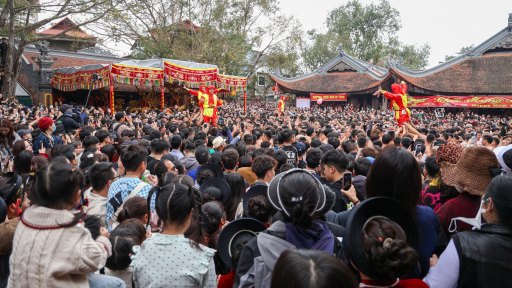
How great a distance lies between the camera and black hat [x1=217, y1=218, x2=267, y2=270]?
2148 mm

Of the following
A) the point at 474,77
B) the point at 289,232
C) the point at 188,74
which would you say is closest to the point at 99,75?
the point at 188,74

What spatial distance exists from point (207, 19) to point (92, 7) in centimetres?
1327

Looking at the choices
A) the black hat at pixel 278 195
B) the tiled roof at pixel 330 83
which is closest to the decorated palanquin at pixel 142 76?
the tiled roof at pixel 330 83

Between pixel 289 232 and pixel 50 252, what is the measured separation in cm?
122

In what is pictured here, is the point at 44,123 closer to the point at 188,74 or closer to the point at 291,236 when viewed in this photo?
the point at 291,236

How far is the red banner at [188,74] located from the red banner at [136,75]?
Result: 378 mm

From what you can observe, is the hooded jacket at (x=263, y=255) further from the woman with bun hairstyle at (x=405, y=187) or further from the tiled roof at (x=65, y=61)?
the tiled roof at (x=65, y=61)

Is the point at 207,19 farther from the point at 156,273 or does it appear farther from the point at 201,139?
the point at 156,273

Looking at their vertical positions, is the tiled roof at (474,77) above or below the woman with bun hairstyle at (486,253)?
above

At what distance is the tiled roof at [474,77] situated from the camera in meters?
21.2

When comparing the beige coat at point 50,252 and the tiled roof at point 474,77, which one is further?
the tiled roof at point 474,77

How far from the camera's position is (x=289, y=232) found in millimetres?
1731

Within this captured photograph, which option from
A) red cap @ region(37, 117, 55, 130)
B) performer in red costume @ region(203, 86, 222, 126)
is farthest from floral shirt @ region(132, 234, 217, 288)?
performer in red costume @ region(203, 86, 222, 126)

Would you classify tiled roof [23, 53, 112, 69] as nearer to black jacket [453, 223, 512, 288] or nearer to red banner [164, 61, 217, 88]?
red banner [164, 61, 217, 88]
